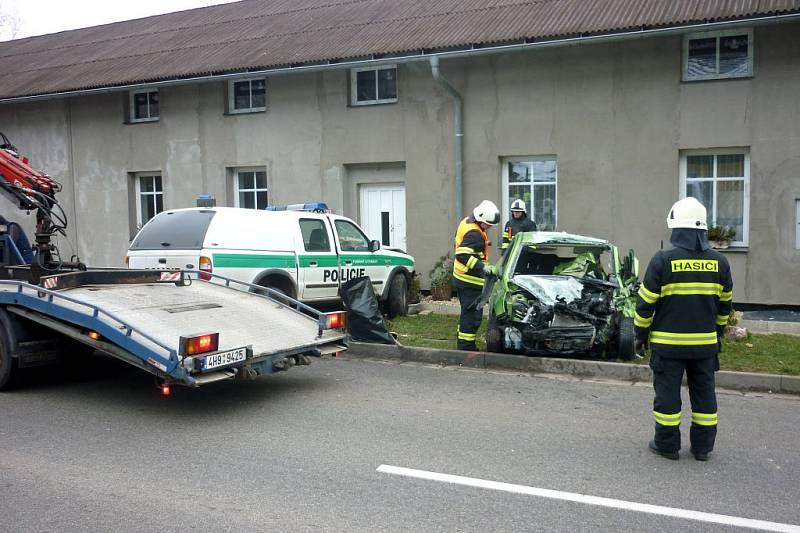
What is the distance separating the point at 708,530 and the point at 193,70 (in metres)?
15.0

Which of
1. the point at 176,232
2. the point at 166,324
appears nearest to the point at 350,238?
the point at 176,232

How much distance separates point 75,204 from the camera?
19453 mm

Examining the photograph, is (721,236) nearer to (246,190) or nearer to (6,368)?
(246,190)

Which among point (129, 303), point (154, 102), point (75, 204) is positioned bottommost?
point (129, 303)

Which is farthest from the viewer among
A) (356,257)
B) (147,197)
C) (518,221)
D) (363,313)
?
(147,197)

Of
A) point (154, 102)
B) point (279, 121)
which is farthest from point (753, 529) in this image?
point (154, 102)

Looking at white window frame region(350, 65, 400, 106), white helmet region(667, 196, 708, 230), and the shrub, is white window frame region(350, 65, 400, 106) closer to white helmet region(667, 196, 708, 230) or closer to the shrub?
the shrub

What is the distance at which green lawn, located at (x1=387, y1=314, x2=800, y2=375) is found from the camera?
867 centimetres

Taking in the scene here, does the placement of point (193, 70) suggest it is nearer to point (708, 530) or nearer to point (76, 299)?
point (76, 299)

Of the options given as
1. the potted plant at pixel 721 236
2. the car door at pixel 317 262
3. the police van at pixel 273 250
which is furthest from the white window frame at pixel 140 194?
the potted plant at pixel 721 236

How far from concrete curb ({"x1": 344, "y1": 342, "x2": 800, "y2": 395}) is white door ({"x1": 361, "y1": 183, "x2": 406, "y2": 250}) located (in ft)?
20.8

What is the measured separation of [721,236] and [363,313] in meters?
6.83

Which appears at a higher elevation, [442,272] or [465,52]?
[465,52]

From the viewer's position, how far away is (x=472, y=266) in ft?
30.8
